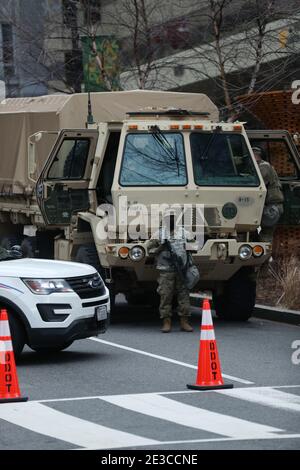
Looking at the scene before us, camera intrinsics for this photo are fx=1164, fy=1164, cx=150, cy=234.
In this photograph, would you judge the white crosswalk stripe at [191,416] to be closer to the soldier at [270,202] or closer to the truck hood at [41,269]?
the truck hood at [41,269]

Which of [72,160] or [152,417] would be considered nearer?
[152,417]

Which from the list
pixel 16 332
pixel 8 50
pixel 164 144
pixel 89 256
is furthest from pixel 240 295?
pixel 8 50

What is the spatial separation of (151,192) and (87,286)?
3129mm

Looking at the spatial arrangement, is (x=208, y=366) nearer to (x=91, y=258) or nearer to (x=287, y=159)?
(x=91, y=258)

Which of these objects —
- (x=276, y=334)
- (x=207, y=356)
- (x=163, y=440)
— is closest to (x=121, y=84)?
(x=276, y=334)

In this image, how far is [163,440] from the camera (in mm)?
8789

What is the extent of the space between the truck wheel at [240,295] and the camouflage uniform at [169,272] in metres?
1.37

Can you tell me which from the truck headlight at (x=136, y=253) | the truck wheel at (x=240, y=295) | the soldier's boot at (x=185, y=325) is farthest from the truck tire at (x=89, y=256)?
the truck wheel at (x=240, y=295)

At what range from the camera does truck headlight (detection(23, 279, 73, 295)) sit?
42.0 ft

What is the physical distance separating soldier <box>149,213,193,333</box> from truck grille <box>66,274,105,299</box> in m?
2.15

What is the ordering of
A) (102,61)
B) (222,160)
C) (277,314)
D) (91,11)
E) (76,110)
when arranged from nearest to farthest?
1. (222,160)
2. (277,314)
3. (76,110)
4. (102,61)
5. (91,11)

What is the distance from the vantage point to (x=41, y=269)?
516 inches

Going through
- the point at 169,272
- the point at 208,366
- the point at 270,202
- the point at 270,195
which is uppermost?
the point at 270,195
